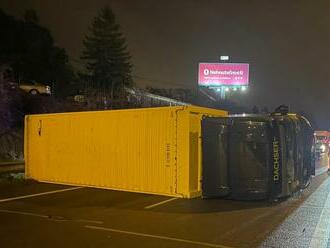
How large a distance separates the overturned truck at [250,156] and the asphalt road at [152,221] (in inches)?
14.0

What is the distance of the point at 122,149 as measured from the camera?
15438 mm

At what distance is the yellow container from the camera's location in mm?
14062

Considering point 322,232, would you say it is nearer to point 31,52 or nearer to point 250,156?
point 250,156

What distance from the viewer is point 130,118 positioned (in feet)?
49.9

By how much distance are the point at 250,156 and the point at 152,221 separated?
Answer: 3578mm

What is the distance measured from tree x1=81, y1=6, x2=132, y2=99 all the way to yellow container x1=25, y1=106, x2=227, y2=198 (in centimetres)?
5715

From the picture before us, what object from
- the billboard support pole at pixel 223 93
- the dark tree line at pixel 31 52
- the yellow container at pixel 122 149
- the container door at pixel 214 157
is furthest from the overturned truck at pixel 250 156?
the billboard support pole at pixel 223 93

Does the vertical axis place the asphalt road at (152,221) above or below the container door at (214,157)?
below

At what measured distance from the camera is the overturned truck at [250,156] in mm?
13133

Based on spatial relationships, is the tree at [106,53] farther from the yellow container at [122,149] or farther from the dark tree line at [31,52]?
the yellow container at [122,149]

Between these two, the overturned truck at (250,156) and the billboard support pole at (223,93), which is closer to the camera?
the overturned truck at (250,156)

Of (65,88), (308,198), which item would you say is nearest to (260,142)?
(308,198)

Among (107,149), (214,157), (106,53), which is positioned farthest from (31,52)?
(214,157)

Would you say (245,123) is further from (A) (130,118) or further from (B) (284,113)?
(A) (130,118)
